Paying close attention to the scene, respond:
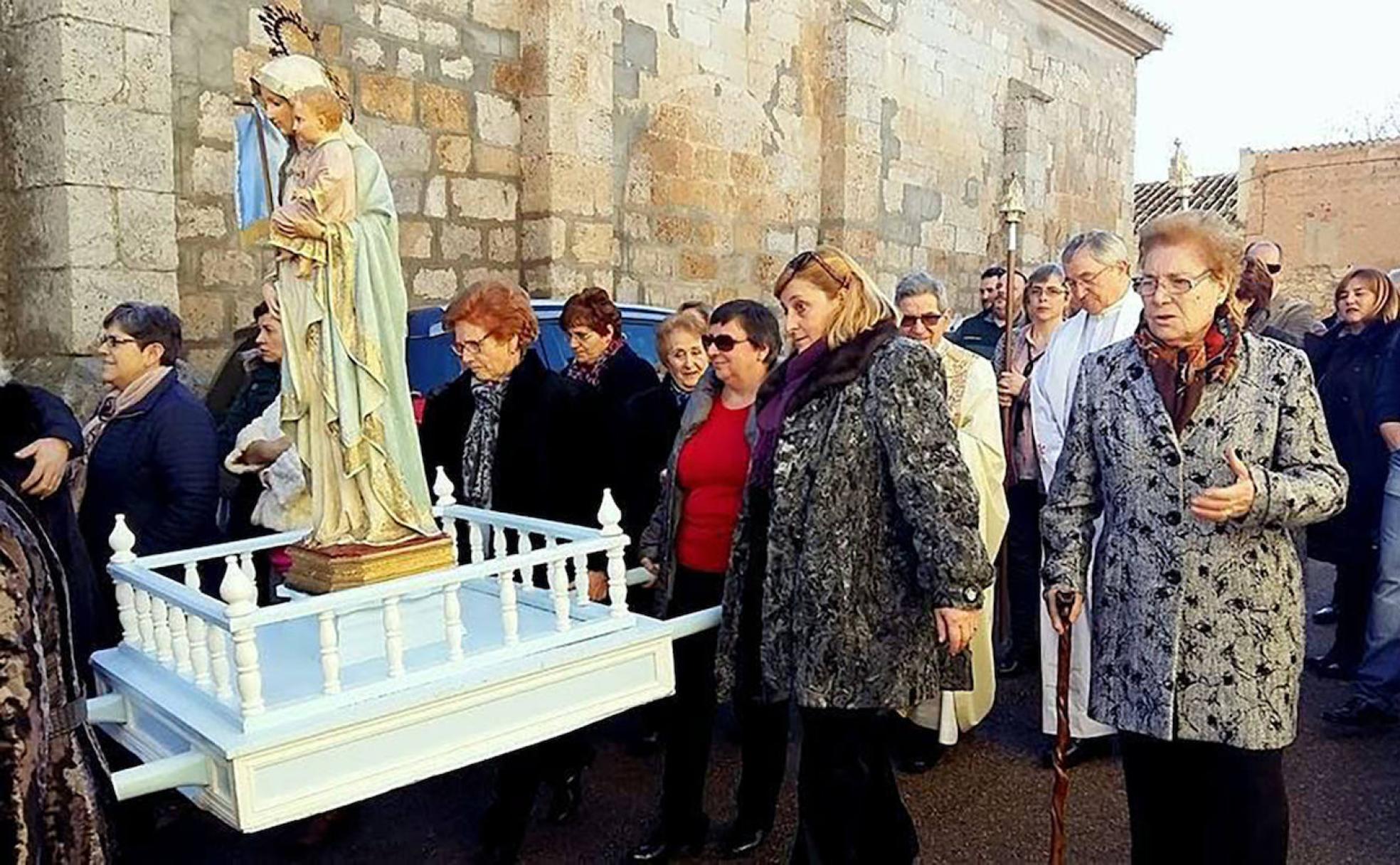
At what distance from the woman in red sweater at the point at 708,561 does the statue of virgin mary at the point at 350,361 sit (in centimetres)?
85

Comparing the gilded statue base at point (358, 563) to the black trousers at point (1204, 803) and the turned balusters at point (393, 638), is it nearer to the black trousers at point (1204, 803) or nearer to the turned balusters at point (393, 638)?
the turned balusters at point (393, 638)

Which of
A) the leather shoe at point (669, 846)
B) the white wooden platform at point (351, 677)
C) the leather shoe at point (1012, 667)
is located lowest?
the leather shoe at point (669, 846)

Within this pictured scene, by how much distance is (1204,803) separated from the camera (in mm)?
2637

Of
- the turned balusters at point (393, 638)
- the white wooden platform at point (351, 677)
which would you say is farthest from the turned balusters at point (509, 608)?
the turned balusters at point (393, 638)

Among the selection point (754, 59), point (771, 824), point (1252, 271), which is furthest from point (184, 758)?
point (754, 59)

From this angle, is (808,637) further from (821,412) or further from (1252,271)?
(1252,271)

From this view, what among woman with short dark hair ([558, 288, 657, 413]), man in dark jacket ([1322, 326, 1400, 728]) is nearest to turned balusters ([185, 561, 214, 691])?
woman with short dark hair ([558, 288, 657, 413])

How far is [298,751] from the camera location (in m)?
2.30

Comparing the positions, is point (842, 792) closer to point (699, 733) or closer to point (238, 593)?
point (699, 733)

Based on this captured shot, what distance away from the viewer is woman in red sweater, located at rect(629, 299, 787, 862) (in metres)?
3.44

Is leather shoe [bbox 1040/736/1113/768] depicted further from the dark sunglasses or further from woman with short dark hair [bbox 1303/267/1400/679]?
the dark sunglasses

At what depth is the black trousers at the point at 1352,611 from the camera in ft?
17.4

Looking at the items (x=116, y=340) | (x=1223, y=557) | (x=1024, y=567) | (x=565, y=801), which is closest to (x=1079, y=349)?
(x=1024, y=567)

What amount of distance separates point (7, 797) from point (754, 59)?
9.34 m
